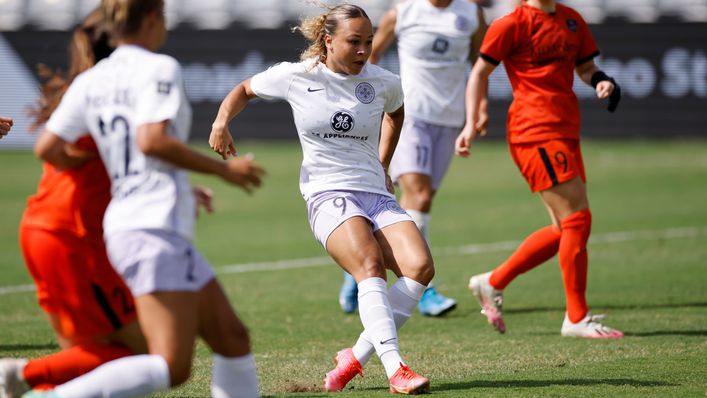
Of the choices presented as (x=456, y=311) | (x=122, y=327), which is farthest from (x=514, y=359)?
(x=122, y=327)

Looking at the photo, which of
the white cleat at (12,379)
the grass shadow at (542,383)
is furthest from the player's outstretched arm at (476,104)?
the white cleat at (12,379)

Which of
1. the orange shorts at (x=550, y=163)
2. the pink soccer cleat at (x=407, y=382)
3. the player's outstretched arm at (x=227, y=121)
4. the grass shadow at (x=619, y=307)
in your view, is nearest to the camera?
the pink soccer cleat at (x=407, y=382)

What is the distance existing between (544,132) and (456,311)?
83.5 inches

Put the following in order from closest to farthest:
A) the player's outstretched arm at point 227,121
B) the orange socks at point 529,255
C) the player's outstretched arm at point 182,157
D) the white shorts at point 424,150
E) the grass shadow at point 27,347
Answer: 1. the player's outstretched arm at point 182,157
2. the player's outstretched arm at point 227,121
3. the grass shadow at point 27,347
4. the orange socks at point 529,255
5. the white shorts at point 424,150

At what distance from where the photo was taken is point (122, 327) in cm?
474

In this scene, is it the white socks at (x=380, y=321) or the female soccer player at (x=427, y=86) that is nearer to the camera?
the white socks at (x=380, y=321)

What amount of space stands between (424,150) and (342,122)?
3059mm

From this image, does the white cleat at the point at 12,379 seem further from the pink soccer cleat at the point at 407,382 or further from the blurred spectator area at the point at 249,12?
the blurred spectator area at the point at 249,12

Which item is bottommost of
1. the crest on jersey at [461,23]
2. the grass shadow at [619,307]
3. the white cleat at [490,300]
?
the grass shadow at [619,307]

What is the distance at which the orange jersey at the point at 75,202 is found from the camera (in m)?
4.65

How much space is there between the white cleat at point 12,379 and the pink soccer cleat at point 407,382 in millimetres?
1878

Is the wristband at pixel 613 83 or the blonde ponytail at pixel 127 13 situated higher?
the blonde ponytail at pixel 127 13

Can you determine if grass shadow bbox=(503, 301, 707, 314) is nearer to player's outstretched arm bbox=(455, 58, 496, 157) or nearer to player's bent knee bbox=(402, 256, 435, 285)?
player's outstretched arm bbox=(455, 58, 496, 157)

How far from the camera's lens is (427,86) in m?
9.45
